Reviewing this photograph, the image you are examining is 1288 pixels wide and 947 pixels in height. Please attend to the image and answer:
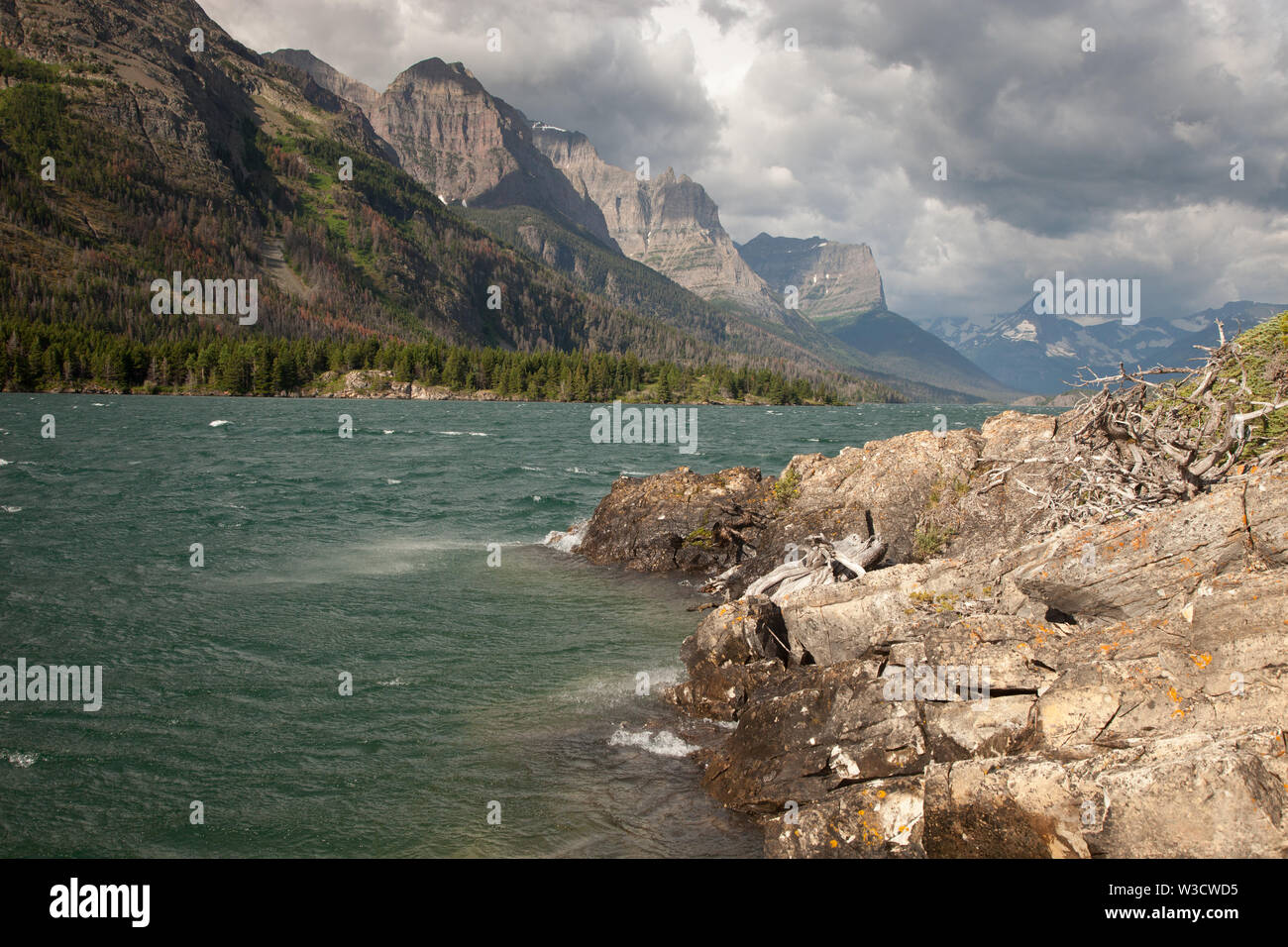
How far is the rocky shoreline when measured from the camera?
741cm

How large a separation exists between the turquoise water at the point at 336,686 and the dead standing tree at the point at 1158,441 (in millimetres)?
8759

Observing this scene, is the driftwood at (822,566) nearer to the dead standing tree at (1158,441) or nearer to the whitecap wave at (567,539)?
the dead standing tree at (1158,441)

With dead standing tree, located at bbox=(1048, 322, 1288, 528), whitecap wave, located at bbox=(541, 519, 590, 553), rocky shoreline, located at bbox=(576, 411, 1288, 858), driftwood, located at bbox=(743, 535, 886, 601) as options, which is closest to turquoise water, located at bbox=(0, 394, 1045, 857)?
whitecap wave, located at bbox=(541, 519, 590, 553)

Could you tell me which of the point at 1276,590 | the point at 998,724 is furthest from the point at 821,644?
the point at 1276,590

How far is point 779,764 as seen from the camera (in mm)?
11625

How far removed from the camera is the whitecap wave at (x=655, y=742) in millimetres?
13555

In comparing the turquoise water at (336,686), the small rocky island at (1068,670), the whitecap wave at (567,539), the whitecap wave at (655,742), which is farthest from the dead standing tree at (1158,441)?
the whitecap wave at (567,539)

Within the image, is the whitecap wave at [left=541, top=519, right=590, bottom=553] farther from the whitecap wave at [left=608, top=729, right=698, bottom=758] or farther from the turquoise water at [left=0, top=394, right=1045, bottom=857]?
the whitecap wave at [left=608, top=729, right=698, bottom=758]

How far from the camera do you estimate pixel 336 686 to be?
16062 mm

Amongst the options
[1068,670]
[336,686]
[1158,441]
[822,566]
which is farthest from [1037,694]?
[336,686]

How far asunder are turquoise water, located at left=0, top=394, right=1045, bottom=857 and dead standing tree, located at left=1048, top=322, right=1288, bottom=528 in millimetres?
8759

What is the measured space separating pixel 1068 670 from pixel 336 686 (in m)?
14.0
